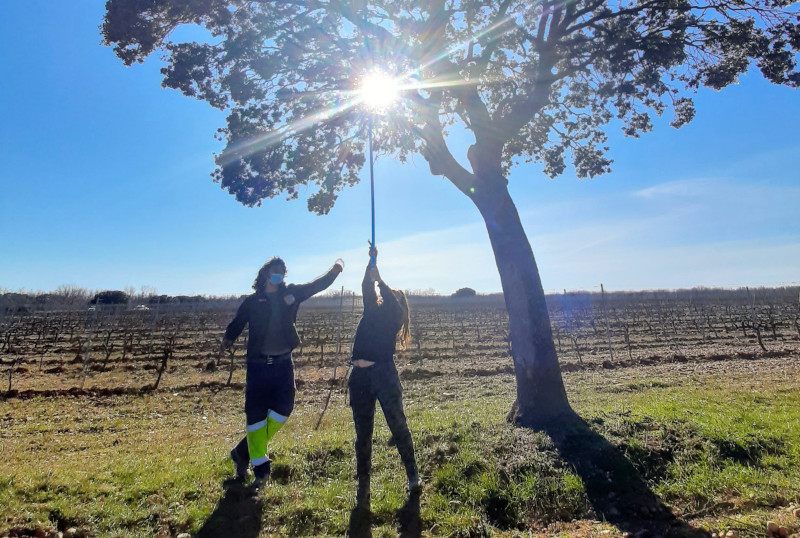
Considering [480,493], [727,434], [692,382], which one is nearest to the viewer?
[480,493]

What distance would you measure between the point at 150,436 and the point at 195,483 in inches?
178

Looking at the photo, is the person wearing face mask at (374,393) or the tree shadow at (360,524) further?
the person wearing face mask at (374,393)

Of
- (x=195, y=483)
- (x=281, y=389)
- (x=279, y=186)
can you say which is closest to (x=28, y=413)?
(x=279, y=186)

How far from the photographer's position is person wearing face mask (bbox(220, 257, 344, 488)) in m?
3.87

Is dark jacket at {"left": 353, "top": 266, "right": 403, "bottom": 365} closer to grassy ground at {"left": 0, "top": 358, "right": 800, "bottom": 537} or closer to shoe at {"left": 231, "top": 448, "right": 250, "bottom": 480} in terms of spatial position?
grassy ground at {"left": 0, "top": 358, "right": 800, "bottom": 537}

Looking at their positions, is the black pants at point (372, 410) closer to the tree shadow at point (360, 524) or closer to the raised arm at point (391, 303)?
the tree shadow at point (360, 524)

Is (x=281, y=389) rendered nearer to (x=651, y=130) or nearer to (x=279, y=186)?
(x=279, y=186)

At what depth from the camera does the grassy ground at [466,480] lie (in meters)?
3.42

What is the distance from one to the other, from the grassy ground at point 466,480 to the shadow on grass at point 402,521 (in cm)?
2

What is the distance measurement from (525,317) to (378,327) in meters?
3.27

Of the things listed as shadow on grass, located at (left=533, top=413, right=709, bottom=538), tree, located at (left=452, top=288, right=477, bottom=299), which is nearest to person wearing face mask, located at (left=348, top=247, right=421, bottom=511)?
shadow on grass, located at (left=533, top=413, right=709, bottom=538)

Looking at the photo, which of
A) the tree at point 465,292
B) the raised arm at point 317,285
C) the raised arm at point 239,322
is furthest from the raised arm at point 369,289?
the tree at point 465,292

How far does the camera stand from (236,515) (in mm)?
3564

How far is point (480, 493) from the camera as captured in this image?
3840 millimetres
